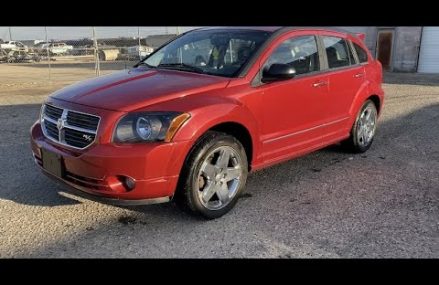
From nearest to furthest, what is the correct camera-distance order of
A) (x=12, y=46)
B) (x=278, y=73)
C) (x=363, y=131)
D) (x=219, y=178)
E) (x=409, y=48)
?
(x=219, y=178) < (x=278, y=73) < (x=363, y=131) < (x=409, y=48) < (x=12, y=46)

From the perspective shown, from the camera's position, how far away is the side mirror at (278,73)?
4105 mm

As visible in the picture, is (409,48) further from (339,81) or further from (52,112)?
(52,112)

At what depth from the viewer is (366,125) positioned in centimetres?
593

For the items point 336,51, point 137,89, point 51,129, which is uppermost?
point 336,51

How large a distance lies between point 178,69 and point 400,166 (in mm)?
3008

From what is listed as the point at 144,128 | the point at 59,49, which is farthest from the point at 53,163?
the point at 59,49

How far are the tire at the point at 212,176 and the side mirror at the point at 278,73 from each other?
73 centimetres

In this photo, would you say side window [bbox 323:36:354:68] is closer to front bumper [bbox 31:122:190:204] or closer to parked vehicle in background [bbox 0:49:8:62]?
front bumper [bbox 31:122:190:204]

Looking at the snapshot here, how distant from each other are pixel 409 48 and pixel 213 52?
1802 cm

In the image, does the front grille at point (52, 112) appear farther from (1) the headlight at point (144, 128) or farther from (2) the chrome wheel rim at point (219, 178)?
(2) the chrome wheel rim at point (219, 178)

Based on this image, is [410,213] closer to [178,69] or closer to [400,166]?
[400,166]

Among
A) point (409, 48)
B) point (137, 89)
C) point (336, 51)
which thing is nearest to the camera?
point (137, 89)

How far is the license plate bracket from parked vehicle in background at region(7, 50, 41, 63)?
35.5 metres

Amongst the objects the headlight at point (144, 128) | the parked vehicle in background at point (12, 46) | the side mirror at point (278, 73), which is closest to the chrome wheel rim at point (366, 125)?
the side mirror at point (278, 73)
